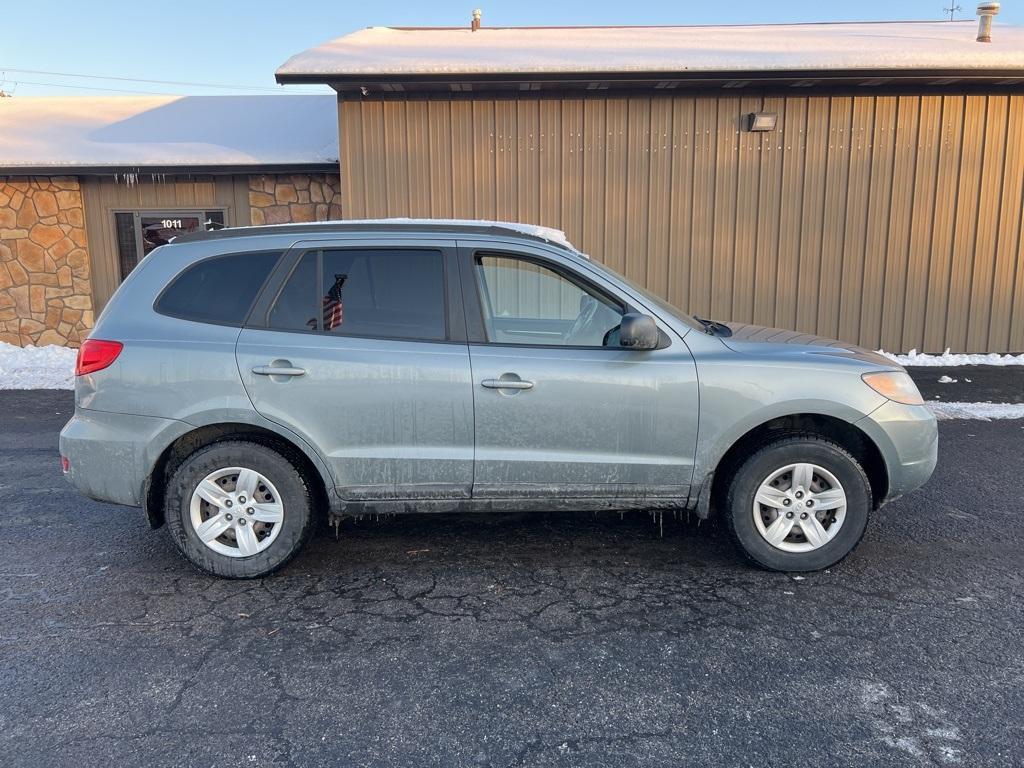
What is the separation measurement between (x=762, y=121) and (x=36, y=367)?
10206 mm

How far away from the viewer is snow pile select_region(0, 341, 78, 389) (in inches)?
387

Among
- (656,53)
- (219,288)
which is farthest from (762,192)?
(219,288)

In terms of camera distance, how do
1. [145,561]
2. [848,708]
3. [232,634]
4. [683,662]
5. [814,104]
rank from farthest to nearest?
[814,104] < [145,561] < [232,634] < [683,662] < [848,708]

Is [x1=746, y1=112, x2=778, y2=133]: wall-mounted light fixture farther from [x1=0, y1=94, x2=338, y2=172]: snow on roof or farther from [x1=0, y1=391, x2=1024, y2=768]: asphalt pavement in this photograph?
[x1=0, y1=391, x2=1024, y2=768]: asphalt pavement

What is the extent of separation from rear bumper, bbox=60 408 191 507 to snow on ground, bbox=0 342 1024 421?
558cm

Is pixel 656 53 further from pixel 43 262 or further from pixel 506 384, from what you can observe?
pixel 43 262

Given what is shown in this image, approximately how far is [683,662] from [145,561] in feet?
10.00

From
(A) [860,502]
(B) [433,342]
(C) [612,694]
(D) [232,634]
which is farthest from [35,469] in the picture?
(A) [860,502]

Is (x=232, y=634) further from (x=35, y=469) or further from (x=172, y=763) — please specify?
(x=35, y=469)

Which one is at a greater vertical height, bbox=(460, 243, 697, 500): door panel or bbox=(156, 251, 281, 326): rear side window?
bbox=(156, 251, 281, 326): rear side window

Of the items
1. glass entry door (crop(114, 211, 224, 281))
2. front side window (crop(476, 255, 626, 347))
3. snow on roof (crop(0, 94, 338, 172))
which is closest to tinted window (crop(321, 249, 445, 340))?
front side window (crop(476, 255, 626, 347))

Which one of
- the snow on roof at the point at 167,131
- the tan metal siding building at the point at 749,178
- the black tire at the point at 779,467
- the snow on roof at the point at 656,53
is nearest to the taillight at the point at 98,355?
the black tire at the point at 779,467

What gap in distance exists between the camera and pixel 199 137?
1224cm

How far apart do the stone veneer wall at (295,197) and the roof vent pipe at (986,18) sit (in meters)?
8.98
